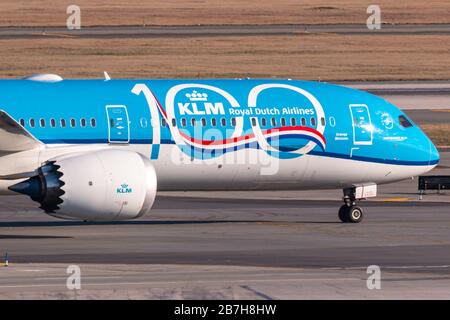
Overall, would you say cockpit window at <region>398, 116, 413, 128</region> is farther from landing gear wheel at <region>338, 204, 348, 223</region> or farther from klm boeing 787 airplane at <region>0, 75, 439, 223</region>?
landing gear wheel at <region>338, 204, 348, 223</region>

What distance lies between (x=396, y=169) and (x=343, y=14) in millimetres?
112409

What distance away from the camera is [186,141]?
40.5m

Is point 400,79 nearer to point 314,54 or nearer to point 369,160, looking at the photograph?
point 314,54

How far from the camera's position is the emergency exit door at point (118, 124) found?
39.8 m

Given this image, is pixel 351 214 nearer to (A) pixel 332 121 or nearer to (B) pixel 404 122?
(A) pixel 332 121

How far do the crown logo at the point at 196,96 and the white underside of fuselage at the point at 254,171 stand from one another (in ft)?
5.42

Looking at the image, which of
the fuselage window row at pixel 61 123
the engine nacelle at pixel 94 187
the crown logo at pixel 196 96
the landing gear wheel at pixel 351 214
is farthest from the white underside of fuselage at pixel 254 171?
the engine nacelle at pixel 94 187

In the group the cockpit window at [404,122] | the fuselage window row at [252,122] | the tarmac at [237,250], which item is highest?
the cockpit window at [404,122]

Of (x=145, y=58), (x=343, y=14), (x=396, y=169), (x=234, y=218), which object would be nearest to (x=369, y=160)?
(x=396, y=169)

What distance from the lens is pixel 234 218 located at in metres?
44.3

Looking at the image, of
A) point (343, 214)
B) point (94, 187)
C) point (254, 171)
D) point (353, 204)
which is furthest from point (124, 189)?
point (353, 204)

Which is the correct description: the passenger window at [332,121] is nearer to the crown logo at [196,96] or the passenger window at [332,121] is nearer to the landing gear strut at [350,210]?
the landing gear strut at [350,210]

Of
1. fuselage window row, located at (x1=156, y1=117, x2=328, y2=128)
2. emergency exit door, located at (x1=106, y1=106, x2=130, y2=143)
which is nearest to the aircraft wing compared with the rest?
emergency exit door, located at (x1=106, y1=106, x2=130, y2=143)

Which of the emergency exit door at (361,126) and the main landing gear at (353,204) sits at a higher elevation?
the emergency exit door at (361,126)
